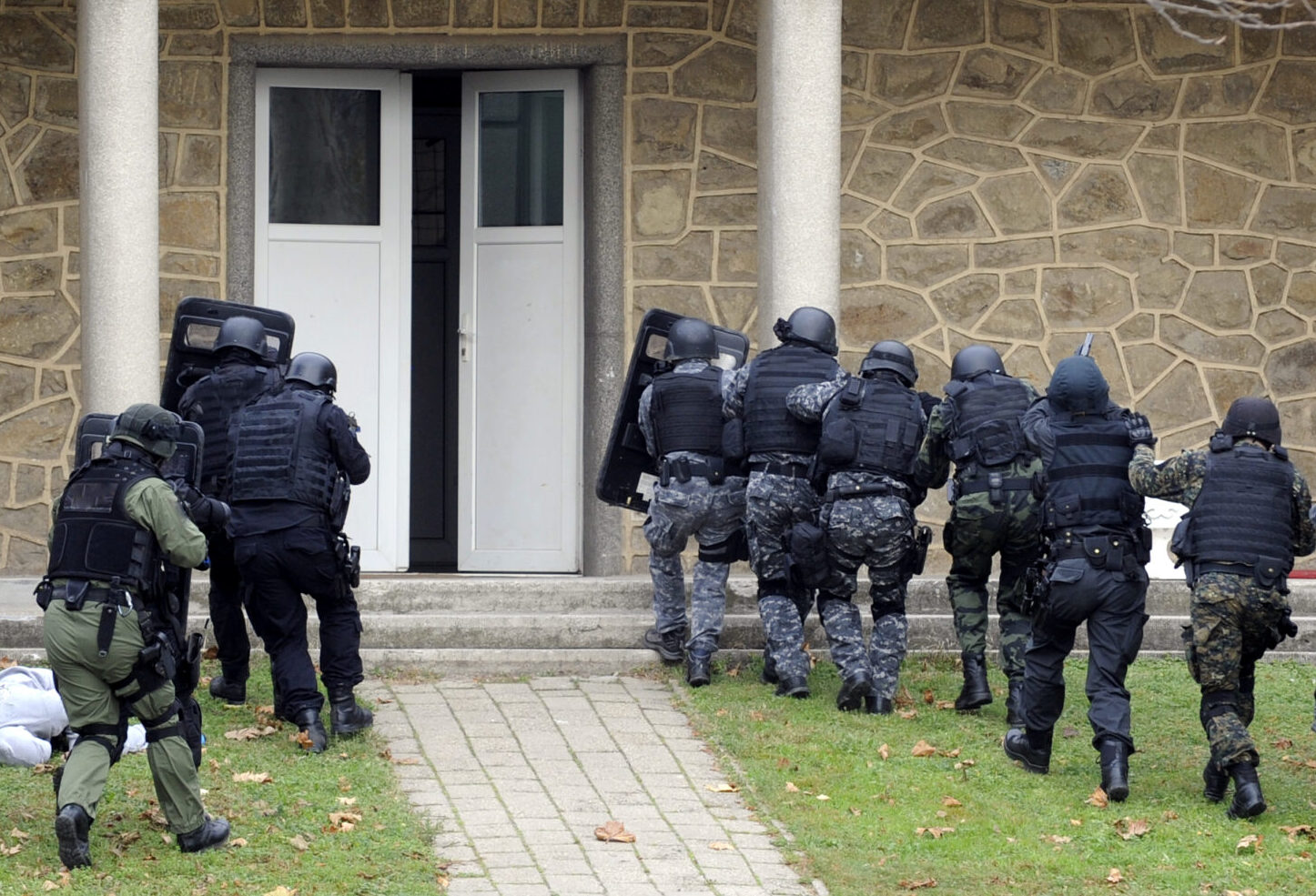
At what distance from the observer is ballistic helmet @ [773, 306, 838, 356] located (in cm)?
977

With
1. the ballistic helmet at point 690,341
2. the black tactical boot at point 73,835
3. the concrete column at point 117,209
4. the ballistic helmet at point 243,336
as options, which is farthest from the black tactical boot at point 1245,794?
the concrete column at point 117,209

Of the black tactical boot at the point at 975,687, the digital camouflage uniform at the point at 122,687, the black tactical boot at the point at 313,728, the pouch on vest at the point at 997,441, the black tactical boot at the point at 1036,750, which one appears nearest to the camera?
the digital camouflage uniform at the point at 122,687

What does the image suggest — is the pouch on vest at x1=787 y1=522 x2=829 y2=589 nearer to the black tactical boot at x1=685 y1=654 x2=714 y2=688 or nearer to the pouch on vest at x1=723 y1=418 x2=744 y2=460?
the pouch on vest at x1=723 y1=418 x2=744 y2=460

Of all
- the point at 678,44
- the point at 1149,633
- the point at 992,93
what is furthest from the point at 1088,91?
the point at 1149,633

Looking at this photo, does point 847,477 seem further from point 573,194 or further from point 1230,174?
point 1230,174

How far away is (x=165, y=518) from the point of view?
22.7 ft

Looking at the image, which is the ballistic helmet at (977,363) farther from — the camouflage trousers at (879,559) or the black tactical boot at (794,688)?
the black tactical boot at (794,688)

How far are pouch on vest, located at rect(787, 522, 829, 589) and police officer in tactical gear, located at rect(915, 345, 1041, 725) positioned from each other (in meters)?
0.57

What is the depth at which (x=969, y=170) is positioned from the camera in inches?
493

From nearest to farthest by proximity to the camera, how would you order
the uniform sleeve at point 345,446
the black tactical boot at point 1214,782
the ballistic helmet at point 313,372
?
1. the black tactical boot at point 1214,782
2. the uniform sleeve at point 345,446
3. the ballistic helmet at point 313,372

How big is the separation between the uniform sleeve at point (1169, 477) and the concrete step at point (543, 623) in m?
2.97

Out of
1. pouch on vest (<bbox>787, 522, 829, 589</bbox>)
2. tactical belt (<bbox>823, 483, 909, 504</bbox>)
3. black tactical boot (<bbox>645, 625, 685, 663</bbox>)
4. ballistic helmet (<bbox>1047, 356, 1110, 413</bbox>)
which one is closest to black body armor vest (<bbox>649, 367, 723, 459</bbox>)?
pouch on vest (<bbox>787, 522, 829, 589</bbox>)

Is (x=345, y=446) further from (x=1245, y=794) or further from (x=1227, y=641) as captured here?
(x=1245, y=794)

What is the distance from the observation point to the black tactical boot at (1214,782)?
786 cm
